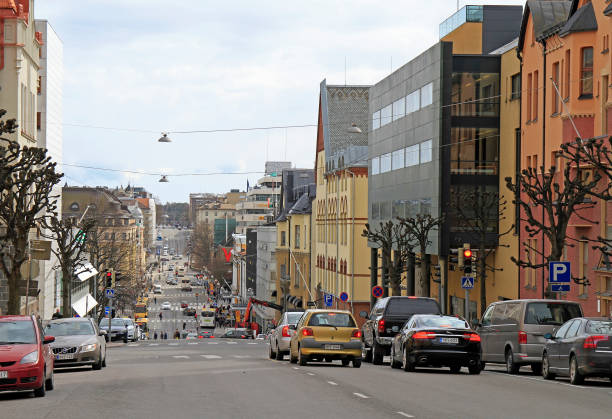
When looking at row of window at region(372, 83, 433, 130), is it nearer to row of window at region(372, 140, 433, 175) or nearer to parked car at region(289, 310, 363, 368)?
row of window at region(372, 140, 433, 175)

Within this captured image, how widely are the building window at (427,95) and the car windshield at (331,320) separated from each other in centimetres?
3351

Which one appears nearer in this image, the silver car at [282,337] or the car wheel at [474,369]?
the car wheel at [474,369]

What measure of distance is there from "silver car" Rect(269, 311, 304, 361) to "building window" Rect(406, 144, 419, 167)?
30431 mm

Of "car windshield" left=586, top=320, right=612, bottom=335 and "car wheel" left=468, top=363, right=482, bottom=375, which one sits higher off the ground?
"car windshield" left=586, top=320, right=612, bottom=335

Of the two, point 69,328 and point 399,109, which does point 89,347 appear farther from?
point 399,109

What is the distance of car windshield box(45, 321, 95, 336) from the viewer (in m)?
27.8

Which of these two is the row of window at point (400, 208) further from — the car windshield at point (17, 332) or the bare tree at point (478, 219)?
the car windshield at point (17, 332)

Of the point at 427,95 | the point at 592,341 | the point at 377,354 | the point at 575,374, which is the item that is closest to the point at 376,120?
the point at 427,95

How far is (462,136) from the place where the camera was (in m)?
57.5

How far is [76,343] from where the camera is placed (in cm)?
2720

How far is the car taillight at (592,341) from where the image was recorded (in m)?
21.2

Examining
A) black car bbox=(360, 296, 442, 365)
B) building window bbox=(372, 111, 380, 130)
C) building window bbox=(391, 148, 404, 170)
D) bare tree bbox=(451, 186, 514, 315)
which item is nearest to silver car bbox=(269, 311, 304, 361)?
black car bbox=(360, 296, 442, 365)

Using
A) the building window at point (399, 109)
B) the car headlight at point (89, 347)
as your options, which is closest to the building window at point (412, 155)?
the building window at point (399, 109)

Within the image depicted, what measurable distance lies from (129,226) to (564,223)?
15582cm
